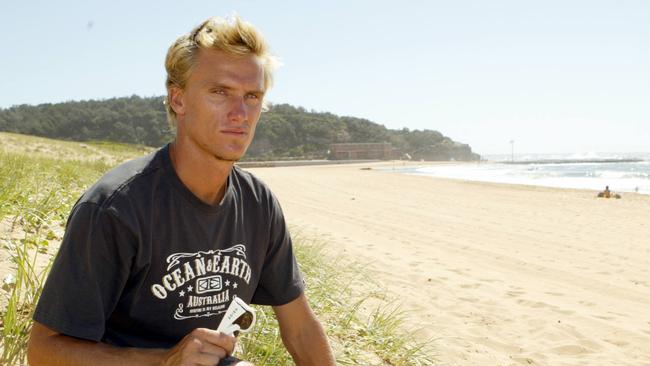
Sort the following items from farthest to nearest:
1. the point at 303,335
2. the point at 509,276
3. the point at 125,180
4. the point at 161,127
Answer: the point at 161,127
the point at 509,276
the point at 303,335
the point at 125,180

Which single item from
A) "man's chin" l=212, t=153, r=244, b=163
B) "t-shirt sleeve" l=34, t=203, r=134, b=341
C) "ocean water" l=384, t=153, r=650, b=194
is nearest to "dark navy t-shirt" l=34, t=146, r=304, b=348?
"t-shirt sleeve" l=34, t=203, r=134, b=341

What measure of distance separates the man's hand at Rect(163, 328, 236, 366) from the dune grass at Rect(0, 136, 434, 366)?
112 centimetres

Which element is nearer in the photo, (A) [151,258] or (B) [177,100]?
(A) [151,258]

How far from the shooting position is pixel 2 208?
148 inches

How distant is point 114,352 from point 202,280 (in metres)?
0.35

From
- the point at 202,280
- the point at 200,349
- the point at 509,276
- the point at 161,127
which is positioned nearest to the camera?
the point at 200,349

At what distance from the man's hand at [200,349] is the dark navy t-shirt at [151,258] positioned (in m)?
0.21

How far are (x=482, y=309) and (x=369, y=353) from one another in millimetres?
2195

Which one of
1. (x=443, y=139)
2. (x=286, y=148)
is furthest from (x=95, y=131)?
(x=443, y=139)

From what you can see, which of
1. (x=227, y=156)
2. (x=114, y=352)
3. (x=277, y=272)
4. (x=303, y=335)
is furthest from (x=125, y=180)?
(x=303, y=335)

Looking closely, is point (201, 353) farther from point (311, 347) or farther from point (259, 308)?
point (259, 308)

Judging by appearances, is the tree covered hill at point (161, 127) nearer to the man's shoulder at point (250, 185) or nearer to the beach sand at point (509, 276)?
the beach sand at point (509, 276)

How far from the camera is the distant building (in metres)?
81.7

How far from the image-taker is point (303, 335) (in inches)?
82.8
